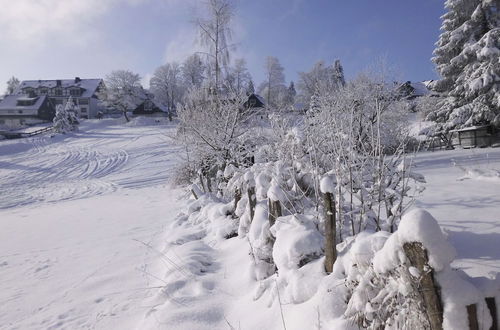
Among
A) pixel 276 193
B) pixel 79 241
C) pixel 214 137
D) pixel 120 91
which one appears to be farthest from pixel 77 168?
pixel 120 91

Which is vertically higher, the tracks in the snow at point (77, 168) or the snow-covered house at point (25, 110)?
the snow-covered house at point (25, 110)

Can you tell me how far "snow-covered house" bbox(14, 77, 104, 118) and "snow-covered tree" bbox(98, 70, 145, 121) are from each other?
575 inches

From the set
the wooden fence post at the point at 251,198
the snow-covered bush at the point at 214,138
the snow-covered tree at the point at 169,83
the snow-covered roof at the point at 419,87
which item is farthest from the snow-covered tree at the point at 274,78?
the wooden fence post at the point at 251,198

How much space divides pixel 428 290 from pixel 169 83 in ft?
196

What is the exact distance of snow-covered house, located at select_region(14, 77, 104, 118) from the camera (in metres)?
65.6

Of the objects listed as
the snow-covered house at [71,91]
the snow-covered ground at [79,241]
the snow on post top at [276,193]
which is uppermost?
the snow-covered house at [71,91]

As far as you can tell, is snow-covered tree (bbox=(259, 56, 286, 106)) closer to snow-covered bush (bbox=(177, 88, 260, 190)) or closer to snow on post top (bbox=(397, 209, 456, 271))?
snow-covered bush (bbox=(177, 88, 260, 190))

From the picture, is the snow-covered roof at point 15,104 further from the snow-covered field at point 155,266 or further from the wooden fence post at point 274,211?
the wooden fence post at point 274,211

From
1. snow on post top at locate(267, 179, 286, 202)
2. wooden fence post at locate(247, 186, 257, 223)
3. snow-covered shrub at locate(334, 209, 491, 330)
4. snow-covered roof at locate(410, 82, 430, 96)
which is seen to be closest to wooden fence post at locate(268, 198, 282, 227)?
snow on post top at locate(267, 179, 286, 202)

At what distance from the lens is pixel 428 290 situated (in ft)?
5.76

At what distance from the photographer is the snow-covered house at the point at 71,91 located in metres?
65.6

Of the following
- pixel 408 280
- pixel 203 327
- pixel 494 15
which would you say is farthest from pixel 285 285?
pixel 494 15

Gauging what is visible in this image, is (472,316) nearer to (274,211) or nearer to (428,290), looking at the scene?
(428,290)

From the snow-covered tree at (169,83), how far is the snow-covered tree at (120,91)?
199 inches
